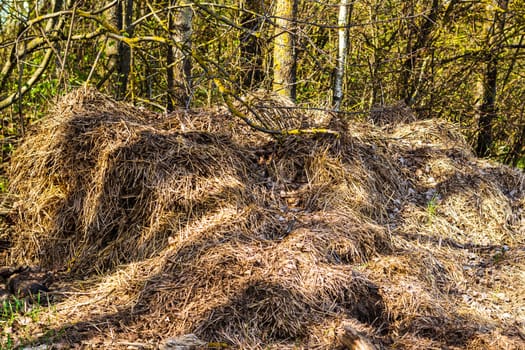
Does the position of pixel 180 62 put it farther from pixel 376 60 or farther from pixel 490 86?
pixel 490 86

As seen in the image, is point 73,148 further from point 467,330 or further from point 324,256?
point 467,330

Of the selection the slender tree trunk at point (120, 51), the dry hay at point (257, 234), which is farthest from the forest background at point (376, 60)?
the dry hay at point (257, 234)

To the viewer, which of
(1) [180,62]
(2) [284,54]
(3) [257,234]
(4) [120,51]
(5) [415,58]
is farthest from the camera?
(5) [415,58]

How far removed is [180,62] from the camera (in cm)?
626

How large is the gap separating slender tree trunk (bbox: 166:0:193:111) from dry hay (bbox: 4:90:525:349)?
0.87 metres

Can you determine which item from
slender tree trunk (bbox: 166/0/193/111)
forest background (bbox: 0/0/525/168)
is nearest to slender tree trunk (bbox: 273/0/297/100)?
forest background (bbox: 0/0/525/168)

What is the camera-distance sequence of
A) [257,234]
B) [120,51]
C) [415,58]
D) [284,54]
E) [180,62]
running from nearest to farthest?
[257,234] → [180,62] → [284,54] → [120,51] → [415,58]

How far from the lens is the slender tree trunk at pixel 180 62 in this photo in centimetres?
595

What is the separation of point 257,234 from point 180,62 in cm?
279

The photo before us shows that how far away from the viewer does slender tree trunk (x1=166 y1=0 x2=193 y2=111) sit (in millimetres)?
5945

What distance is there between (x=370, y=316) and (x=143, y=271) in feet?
5.61

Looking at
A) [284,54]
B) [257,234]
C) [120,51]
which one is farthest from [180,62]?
[257,234]

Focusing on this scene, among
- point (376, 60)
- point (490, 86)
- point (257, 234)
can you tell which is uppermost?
point (376, 60)

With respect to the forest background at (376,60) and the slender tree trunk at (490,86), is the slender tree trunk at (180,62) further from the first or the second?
the slender tree trunk at (490,86)
